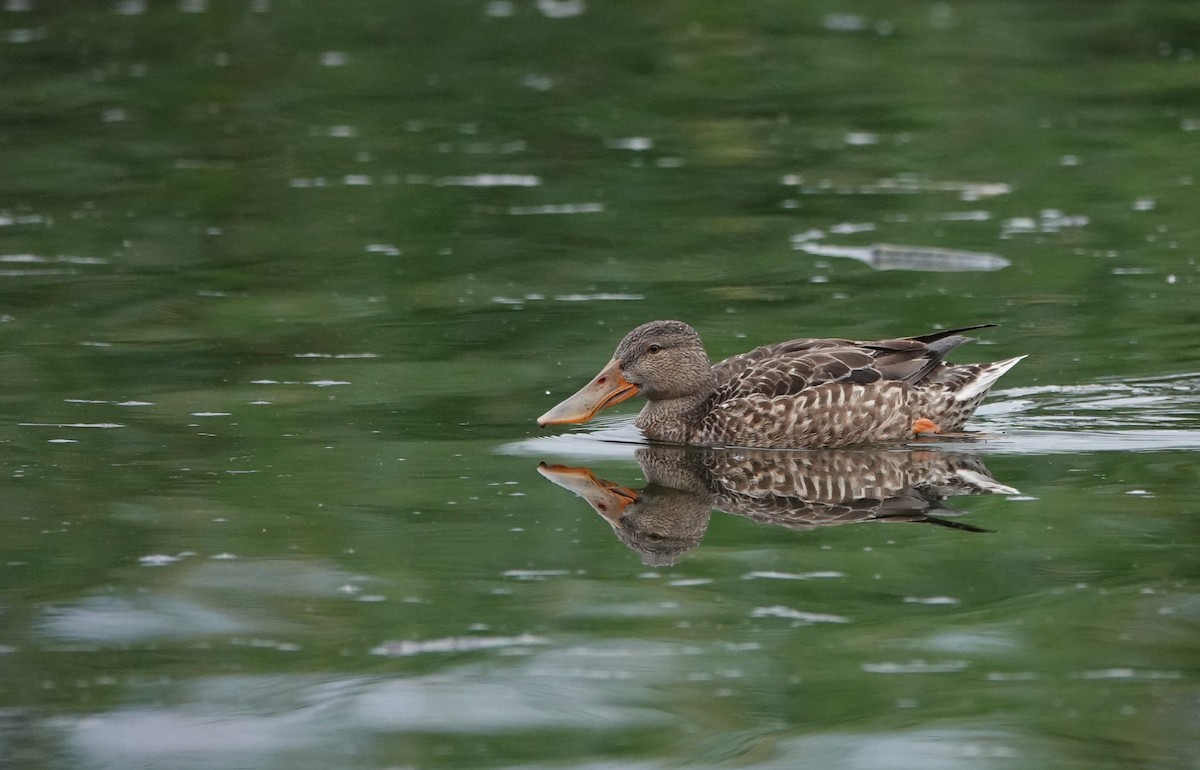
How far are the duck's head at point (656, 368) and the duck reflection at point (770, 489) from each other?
36cm

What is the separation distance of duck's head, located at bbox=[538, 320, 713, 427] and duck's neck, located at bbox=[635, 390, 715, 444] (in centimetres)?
3

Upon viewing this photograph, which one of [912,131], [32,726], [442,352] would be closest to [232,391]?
[442,352]

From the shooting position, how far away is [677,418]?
10453 millimetres

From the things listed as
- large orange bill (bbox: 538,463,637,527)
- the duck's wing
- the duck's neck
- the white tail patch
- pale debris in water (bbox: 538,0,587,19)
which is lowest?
large orange bill (bbox: 538,463,637,527)

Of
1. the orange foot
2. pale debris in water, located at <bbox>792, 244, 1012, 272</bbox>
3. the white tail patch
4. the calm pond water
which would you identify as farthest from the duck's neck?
pale debris in water, located at <bbox>792, 244, 1012, 272</bbox>

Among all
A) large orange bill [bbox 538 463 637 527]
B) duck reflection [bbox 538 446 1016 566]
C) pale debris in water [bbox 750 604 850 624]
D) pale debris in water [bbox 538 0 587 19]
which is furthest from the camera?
pale debris in water [bbox 538 0 587 19]

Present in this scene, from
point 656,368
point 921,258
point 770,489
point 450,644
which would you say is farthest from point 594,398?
point 921,258

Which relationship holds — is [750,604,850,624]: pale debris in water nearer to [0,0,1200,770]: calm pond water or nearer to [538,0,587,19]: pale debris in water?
[0,0,1200,770]: calm pond water

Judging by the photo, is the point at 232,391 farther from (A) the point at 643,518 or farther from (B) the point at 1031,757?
(B) the point at 1031,757

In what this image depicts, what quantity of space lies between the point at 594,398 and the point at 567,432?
240mm

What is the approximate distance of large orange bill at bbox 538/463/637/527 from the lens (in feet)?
28.8

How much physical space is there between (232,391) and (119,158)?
26.9ft

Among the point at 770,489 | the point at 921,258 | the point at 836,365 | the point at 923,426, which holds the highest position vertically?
the point at 921,258

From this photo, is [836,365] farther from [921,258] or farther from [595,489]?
[921,258]
